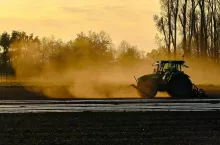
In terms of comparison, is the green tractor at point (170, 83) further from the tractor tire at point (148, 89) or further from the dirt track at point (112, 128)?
the dirt track at point (112, 128)

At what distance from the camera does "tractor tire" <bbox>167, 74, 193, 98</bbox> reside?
30406 millimetres

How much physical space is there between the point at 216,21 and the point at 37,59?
92.3 feet

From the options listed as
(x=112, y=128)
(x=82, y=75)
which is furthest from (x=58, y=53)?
(x=112, y=128)

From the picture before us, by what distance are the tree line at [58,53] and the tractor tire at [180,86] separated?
757 inches

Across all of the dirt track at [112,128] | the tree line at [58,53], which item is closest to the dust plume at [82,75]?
the tree line at [58,53]

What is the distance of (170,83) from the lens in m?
30.5

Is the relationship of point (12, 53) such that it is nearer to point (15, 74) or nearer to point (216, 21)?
point (15, 74)

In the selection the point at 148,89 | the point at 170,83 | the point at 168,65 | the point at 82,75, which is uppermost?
the point at 168,65

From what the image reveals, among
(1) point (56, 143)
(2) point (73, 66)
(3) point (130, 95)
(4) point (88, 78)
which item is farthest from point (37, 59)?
(1) point (56, 143)

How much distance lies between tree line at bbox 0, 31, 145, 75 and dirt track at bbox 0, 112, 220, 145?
30.6m

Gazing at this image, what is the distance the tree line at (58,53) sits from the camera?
172 feet

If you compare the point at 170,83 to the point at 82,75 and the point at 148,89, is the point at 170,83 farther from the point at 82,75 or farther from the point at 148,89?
the point at 82,75

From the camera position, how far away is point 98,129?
14547 millimetres

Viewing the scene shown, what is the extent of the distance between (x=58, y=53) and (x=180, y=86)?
1081 inches
